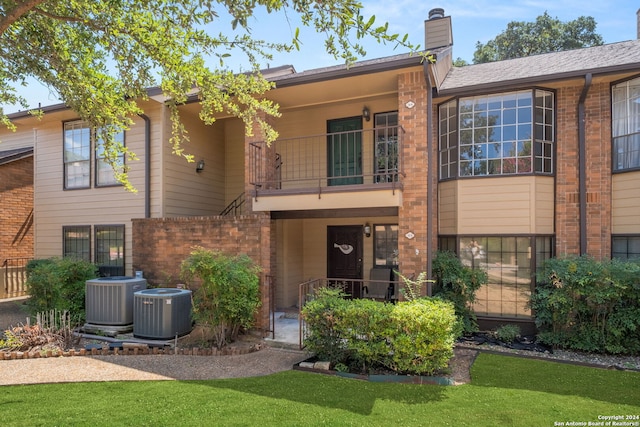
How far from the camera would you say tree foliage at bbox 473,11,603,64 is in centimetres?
2398

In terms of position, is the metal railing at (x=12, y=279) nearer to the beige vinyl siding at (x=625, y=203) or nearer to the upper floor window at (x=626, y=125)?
the beige vinyl siding at (x=625, y=203)

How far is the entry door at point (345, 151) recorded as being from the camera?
10.1m

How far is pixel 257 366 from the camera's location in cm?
594

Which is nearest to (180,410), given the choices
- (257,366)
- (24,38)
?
(257,366)

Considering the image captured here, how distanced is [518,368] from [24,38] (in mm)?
9440

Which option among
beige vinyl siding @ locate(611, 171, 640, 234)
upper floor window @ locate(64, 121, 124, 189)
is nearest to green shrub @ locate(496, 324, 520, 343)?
beige vinyl siding @ locate(611, 171, 640, 234)

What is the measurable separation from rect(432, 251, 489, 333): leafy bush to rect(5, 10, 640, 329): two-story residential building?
49cm

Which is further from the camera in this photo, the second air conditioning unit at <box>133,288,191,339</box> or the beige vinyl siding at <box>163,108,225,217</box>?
the beige vinyl siding at <box>163,108,225,217</box>

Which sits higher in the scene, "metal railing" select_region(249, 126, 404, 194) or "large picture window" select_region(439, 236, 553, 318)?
"metal railing" select_region(249, 126, 404, 194)

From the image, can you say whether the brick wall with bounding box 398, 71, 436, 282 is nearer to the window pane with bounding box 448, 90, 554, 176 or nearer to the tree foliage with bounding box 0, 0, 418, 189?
the window pane with bounding box 448, 90, 554, 176

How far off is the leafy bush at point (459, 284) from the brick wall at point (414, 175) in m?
0.68

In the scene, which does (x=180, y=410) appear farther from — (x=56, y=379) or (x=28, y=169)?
(x=28, y=169)

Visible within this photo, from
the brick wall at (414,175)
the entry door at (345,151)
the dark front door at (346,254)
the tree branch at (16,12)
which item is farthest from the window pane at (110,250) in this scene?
the brick wall at (414,175)

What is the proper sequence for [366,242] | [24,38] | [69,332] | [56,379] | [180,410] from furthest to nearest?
[366,242], [69,332], [24,38], [56,379], [180,410]
